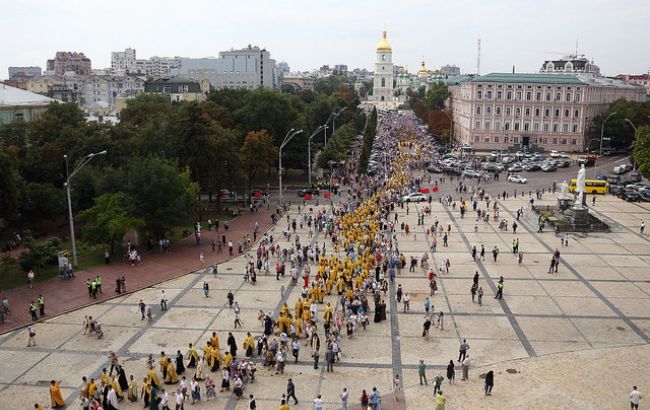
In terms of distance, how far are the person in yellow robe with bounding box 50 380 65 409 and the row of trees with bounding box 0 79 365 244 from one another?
17179 mm

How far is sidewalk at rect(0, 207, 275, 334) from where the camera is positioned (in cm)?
2887

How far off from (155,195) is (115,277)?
6.71 m

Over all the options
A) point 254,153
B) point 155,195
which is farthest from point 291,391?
point 254,153

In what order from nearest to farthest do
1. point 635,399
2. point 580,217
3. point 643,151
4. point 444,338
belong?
1. point 635,399
2. point 444,338
3. point 580,217
4. point 643,151

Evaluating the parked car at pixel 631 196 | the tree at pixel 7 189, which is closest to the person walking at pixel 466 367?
the tree at pixel 7 189

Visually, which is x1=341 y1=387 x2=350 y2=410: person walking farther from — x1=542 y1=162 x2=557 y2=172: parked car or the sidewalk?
x1=542 y1=162 x2=557 y2=172: parked car

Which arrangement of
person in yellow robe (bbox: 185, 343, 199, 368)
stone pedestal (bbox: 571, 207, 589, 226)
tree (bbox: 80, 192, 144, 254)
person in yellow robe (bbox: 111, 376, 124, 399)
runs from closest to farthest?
person in yellow robe (bbox: 111, 376, 124, 399) < person in yellow robe (bbox: 185, 343, 199, 368) < tree (bbox: 80, 192, 144, 254) < stone pedestal (bbox: 571, 207, 589, 226)

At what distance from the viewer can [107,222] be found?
3588 centimetres

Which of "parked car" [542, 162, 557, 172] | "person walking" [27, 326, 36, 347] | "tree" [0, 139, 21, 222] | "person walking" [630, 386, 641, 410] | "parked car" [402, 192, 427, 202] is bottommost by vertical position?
"person walking" [27, 326, 36, 347]

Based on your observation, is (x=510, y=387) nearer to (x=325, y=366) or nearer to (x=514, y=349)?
(x=514, y=349)

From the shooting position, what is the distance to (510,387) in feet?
67.3

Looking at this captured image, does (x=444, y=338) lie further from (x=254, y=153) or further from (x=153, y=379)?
(x=254, y=153)

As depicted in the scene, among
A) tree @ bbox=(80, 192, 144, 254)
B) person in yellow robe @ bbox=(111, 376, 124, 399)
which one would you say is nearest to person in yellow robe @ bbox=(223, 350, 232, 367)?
person in yellow robe @ bbox=(111, 376, 124, 399)

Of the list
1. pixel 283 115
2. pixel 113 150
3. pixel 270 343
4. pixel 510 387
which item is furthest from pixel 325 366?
pixel 283 115
